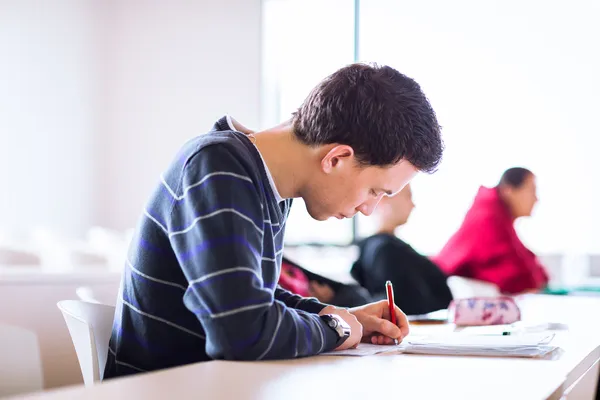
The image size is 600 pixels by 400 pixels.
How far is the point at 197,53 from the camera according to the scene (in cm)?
674

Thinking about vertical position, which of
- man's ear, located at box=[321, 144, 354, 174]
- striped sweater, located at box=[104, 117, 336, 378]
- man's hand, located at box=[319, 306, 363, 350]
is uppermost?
man's ear, located at box=[321, 144, 354, 174]

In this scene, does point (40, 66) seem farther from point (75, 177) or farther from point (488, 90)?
point (488, 90)

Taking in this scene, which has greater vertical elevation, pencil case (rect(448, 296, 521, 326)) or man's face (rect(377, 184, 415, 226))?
man's face (rect(377, 184, 415, 226))

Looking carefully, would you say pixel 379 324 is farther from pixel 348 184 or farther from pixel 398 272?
pixel 398 272

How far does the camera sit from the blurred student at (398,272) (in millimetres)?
2809

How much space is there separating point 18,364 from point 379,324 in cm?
85

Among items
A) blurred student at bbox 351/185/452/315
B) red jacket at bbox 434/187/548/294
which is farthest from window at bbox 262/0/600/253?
blurred student at bbox 351/185/452/315

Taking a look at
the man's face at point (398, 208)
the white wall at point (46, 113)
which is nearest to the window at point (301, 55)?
the white wall at point (46, 113)

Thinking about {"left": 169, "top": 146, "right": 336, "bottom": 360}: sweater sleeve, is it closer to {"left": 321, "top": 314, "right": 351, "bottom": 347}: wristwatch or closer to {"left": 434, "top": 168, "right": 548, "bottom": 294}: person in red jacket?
{"left": 321, "top": 314, "right": 351, "bottom": 347}: wristwatch

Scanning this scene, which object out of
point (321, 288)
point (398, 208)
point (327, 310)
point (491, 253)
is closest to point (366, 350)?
point (327, 310)

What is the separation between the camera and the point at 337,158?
1333 mm

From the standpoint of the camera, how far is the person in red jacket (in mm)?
3479

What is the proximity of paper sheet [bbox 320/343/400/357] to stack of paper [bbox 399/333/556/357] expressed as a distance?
0.08 ft

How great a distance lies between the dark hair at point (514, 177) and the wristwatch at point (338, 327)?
8.95 feet
